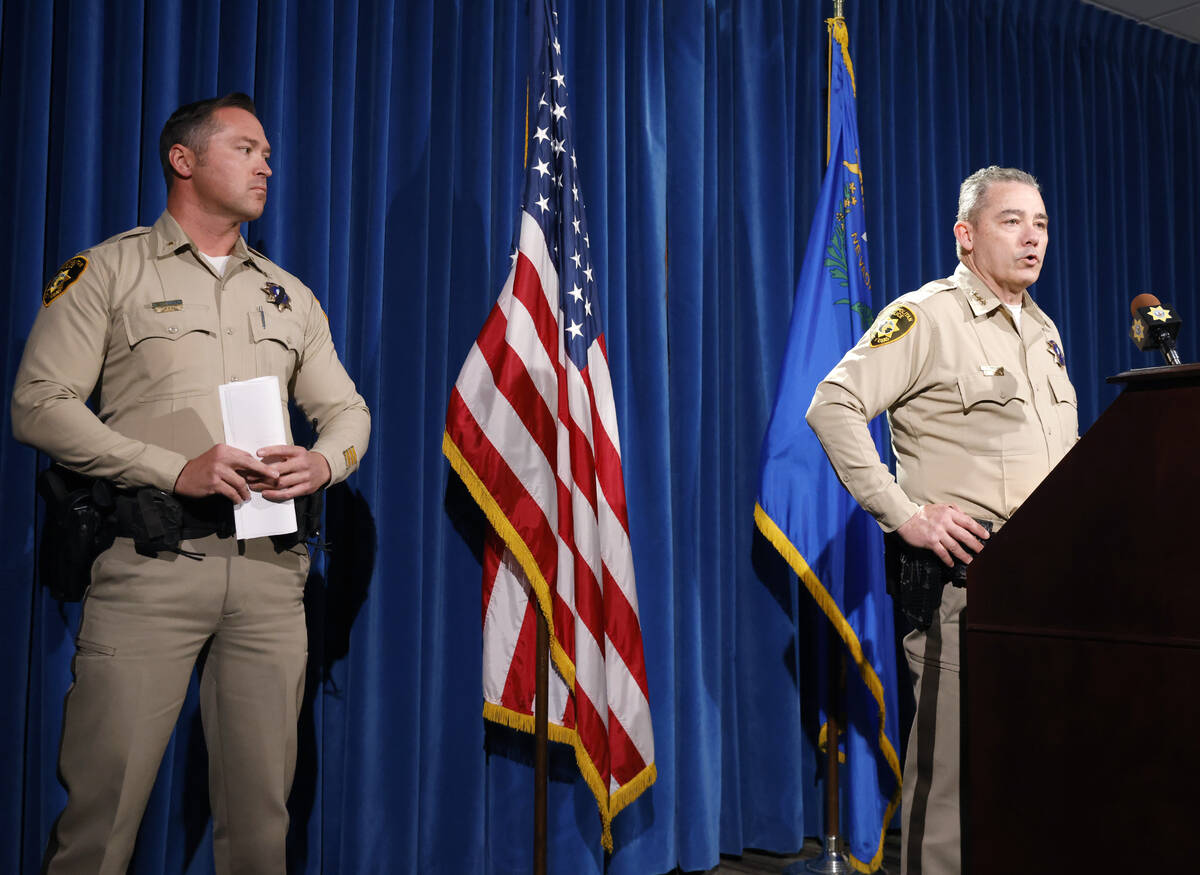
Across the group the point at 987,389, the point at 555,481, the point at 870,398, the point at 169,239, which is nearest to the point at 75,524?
the point at 169,239

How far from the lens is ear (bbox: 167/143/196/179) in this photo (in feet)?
6.73

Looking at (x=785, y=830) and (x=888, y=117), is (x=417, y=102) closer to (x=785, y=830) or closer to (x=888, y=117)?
(x=888, y=117)

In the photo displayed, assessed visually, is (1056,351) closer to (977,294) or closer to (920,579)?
(977,294)

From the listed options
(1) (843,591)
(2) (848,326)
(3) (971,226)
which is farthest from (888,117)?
(1) (843,591)

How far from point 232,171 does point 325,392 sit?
1.66 ft

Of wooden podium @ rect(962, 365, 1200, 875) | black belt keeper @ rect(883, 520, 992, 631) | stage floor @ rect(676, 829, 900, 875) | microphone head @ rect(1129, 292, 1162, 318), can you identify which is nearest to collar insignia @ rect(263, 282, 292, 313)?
black belt keeper @ rect(883, 520, 992, 631)

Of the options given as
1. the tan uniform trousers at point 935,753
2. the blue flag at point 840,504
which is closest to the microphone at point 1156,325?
the tan uniform trousers at point 935,753

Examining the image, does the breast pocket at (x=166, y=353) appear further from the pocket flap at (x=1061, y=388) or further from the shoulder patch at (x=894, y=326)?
the pocket flap at (x=1061, y=388)

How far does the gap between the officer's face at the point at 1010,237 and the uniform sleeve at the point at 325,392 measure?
149 centimetres

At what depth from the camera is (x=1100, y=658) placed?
117cm

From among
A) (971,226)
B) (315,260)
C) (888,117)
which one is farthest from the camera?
(888,117)

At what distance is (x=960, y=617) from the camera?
2.01 meters

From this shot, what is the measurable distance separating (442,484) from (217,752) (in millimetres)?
981

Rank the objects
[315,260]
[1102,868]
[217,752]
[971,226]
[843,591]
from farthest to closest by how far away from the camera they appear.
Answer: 1. [843,591]
2. [315,260]
3. [971,226]
4. [217,752]
5. [1102,868]
